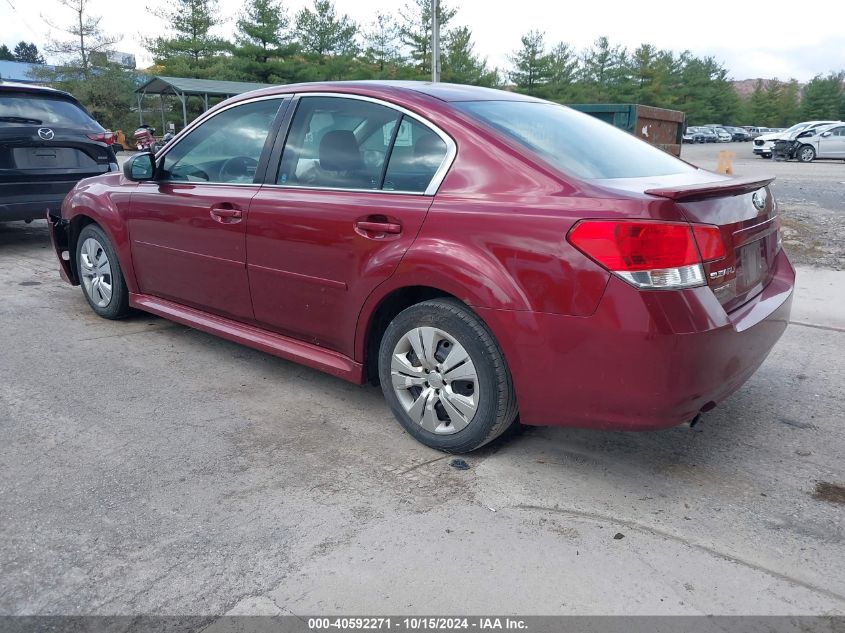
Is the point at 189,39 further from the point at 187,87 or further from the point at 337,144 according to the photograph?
the point at 337,144

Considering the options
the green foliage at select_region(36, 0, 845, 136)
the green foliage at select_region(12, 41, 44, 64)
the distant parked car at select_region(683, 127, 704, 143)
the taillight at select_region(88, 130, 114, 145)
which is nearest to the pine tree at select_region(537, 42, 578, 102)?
the green foliage at select_region(36, 0, 845, 136)

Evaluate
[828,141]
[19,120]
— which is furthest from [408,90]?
[828,141]

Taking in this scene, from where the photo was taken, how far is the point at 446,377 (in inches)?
123

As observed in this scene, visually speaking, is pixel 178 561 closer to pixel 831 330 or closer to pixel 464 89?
pixel 464 89

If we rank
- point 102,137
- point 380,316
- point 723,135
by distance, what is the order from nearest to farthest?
point 380,316, point 102,137, point 723,135

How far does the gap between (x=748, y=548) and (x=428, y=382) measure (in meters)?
1.41

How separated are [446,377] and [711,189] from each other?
1310 millimetres

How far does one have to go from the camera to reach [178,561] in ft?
8.06

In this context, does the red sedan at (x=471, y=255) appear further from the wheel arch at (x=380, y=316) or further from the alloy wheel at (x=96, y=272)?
the alloy wheel at (x=96, y=272)

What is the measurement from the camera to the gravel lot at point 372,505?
90.6 inches

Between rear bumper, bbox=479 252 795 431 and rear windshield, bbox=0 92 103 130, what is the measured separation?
6.60 metres

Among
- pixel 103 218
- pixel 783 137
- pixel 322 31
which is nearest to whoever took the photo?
pixel 103 218

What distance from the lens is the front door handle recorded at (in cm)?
384

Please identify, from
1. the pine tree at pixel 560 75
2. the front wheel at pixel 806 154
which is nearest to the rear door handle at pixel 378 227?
the front wheel at pixel 806 154
